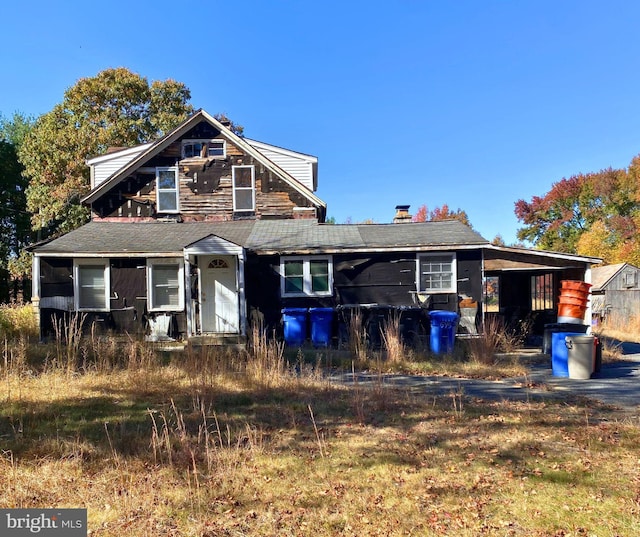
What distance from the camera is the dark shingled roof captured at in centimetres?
1333

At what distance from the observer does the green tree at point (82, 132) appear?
85.2 feet

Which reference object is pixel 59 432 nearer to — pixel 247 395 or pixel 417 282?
pixel 247 395

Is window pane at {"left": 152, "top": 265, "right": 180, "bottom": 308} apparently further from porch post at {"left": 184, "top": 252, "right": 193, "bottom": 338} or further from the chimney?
the chimney

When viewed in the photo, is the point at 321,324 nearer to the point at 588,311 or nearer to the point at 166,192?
the point at 588,311

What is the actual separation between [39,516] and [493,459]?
4.20 meters

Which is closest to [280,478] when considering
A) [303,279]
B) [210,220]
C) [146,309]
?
[303,279]

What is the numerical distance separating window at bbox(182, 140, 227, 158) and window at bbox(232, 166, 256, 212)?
0.94 m

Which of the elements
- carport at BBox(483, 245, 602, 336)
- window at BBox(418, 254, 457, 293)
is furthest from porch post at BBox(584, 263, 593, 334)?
window at BBox(418, 254, 457, 293)

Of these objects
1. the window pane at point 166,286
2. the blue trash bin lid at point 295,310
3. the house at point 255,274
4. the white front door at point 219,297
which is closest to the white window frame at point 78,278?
the house at point 255,274

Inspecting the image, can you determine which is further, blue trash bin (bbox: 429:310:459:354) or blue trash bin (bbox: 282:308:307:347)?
blue trash bin (bbox: 282:308:307:347)

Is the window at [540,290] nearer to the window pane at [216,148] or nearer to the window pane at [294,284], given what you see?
the window pane at [294,284]

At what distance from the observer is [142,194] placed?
16.7 m

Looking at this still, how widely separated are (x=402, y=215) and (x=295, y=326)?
24.4 ft

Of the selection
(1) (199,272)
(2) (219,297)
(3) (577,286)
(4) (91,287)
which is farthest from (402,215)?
(4) (91,287)
